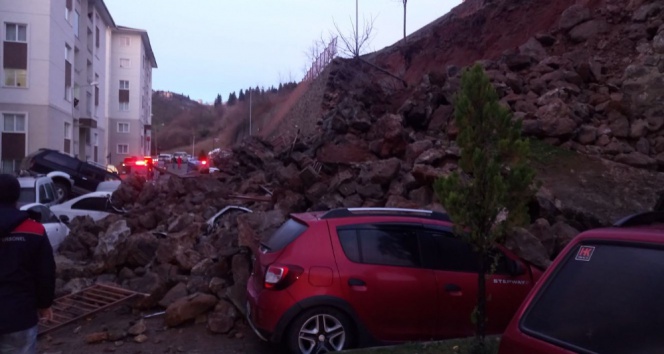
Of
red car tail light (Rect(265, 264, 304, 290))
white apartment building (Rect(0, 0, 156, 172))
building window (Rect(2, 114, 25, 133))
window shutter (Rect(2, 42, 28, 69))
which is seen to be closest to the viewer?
red car tail light (Rect(265, 264, 304, 290))

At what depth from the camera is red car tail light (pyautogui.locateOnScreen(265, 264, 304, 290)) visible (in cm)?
727

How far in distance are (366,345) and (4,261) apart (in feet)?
12.2

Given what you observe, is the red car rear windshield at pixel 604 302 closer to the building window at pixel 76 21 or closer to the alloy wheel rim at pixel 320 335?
the alloy wheel rim at pixel 320 335

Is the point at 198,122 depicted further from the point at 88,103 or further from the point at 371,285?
the point at 371,285

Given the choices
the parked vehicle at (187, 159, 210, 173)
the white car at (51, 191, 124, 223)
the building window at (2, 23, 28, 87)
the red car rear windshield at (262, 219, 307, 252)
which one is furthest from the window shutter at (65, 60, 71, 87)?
the red car rear windshield at (262, 219, 307, 252)

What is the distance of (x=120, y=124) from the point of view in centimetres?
6975

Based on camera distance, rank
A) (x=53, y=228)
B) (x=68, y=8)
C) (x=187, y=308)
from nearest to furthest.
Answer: (x=187, y=308), (x=53, y=228), (x=68, y=8)

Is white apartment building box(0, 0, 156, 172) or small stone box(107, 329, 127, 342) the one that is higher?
white apartment building box(0, 0, 156, 172)

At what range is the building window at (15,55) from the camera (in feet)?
118

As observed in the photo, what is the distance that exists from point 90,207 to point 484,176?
15722 mm

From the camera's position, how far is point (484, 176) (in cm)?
585

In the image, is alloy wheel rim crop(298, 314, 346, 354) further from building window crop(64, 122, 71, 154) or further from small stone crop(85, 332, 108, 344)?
building window crop(64, 122, 71, 154)

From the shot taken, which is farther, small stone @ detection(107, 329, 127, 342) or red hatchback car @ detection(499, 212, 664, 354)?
small stone @ detection(107, 329, 127, 342)

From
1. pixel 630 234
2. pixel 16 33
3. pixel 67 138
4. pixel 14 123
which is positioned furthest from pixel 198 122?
pixel 630 234
